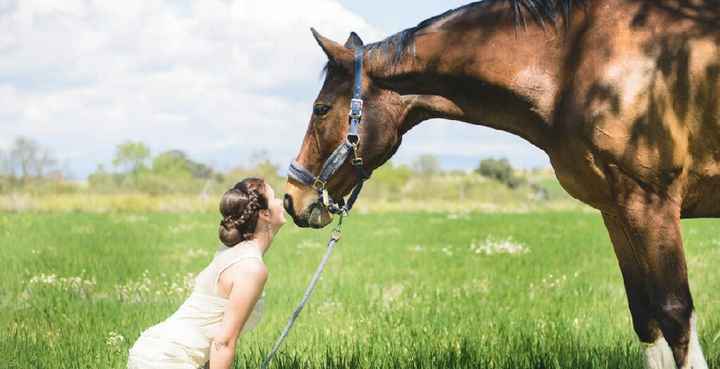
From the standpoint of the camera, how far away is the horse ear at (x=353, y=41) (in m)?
4.99

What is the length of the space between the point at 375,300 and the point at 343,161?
14.2 ft

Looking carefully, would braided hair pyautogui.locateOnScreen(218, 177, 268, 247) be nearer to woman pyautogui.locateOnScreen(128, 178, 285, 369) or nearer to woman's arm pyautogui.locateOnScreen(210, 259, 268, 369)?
woman pyautogui.locateOnScreen(128, 178, 285, 369)

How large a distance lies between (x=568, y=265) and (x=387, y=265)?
3.05 meters

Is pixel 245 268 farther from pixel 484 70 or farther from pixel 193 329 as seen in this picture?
pixel 484 70

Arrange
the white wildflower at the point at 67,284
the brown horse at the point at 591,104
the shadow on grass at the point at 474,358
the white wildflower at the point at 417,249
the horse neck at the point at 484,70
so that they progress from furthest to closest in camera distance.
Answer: the white wildflower at the point at 417,249 < the white wildflower at the point at 67,284 < the shadow on grass at the point at 474,358 < the horse neck at the point at 484,70 < the brown horse at the point at 591,104

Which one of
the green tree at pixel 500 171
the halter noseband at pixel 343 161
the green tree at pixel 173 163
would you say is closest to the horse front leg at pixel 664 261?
the halter noseband at pixel 343 161

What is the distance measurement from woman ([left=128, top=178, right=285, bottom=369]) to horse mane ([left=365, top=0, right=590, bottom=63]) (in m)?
1.28

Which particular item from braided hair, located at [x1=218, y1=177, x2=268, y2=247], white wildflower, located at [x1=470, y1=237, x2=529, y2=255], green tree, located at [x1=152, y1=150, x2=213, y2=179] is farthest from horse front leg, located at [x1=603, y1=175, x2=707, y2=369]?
green tree, located at [x1=152, y1=150, x2=213, y2=179]

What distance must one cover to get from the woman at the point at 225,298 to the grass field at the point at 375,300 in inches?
56.2

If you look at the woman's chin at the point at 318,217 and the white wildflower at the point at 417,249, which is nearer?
the woman's chin at the point at 318,217

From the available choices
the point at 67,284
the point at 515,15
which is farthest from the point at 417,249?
the point at 515,15

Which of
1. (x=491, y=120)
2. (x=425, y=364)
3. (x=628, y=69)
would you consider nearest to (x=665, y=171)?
(x=628, y=69)

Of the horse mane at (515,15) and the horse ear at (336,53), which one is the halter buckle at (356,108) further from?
the horse mane at (515,15)

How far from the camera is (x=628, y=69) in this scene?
4.29m
